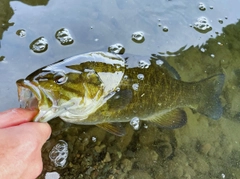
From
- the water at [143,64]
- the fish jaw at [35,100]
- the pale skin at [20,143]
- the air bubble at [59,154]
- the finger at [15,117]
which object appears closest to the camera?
the pale skin at [20,143]

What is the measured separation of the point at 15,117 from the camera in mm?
1564

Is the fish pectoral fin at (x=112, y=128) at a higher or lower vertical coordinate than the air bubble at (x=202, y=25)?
lower

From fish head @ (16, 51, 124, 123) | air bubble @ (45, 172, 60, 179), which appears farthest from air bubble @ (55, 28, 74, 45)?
air bubble @ (45, 172, 60, 179)

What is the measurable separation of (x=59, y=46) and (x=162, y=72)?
0.99m

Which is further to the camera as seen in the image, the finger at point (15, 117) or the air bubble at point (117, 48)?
the air bubble at point (117, 48)

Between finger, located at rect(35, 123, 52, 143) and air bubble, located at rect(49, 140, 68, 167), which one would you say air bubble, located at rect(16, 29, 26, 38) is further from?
finger, located at rect(35, 123, 52, 143)

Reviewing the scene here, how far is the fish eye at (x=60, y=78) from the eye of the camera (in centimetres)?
181

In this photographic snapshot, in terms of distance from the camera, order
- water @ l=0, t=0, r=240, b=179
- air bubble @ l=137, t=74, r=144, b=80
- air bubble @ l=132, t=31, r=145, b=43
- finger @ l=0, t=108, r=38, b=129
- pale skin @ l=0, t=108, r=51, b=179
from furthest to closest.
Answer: air bubble @ l=132, t=31, r=145, b=43
water @ l=0, t=0, r=240, b=179
air bubble @ l=137, t=74, r=144, b=80
finger @ l=0, t=108, r=38, b=129
pale skin @ l=0, t=108, r=51, b=179

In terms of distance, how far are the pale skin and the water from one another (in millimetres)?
909

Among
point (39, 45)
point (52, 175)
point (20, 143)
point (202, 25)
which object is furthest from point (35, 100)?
point (202, 25)

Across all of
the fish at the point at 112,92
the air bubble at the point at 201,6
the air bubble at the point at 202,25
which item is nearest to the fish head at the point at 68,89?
the fish at the point at 112,92

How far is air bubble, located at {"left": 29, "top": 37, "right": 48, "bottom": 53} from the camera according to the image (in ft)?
8.77

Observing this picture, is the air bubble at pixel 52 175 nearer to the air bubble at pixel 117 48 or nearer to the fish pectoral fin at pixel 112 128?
the fish pectoral fin at pixel 112 128

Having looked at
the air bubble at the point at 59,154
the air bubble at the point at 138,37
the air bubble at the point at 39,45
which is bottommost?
the air bubble at the point at 59,154
